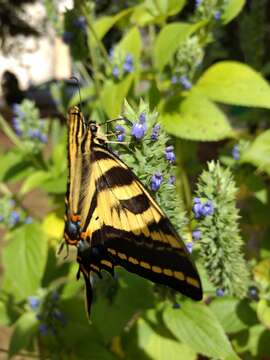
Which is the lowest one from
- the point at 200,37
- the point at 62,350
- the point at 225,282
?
the point at 62,350

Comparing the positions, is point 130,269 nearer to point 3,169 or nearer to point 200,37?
point 200,37

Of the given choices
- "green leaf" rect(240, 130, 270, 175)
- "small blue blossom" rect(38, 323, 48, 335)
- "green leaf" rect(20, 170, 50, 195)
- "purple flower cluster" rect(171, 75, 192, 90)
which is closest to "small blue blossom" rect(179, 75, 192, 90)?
"purple flower cluster" rect(171, 75, 192, 90)

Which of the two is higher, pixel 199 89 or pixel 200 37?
pixel 200 37

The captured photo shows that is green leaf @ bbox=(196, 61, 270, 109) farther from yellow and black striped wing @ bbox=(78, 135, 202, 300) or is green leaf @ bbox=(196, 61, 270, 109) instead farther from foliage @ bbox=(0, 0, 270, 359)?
yellow and black striped wing @ bbox=(78, 135, 202, 300)

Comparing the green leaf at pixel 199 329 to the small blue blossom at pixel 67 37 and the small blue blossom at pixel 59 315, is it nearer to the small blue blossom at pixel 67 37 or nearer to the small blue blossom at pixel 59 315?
the small blue blossom at pixel 59 315

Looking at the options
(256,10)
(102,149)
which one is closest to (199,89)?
(256,10)

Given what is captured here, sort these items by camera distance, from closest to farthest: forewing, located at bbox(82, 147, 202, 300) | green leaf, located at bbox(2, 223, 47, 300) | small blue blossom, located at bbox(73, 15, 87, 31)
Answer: forewing, located at bbox(82, 147, 202, 300)
green leaf, located at bbox(2, 223, 47, 300)
small blue blossom, located at bbox(73, 15, 87, 31)

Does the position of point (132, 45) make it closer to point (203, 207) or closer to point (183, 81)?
point (183, 81)
